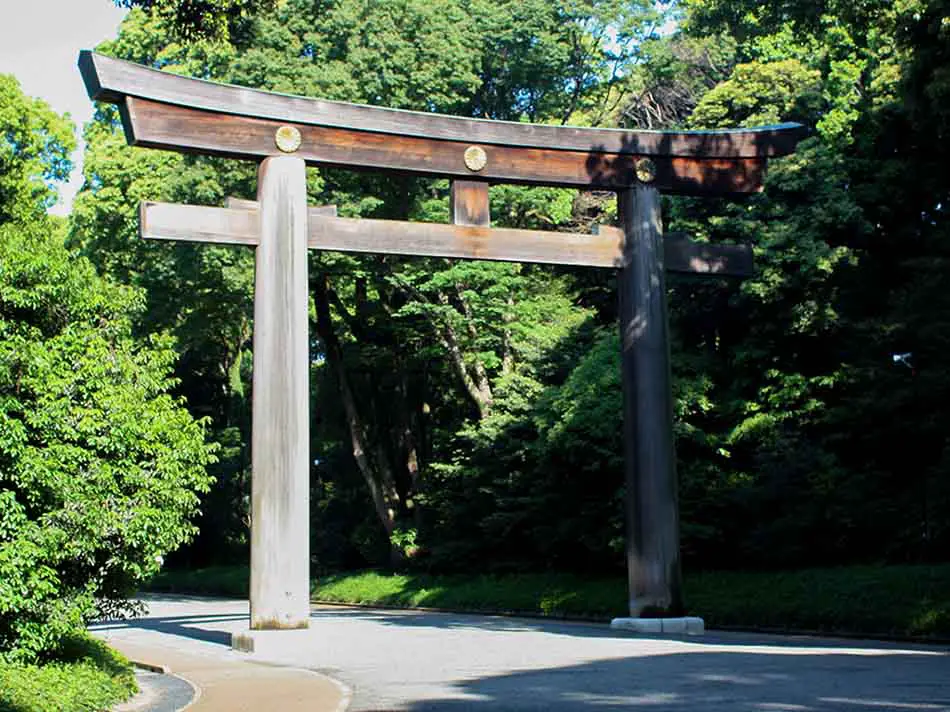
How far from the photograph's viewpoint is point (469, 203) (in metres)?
16.7

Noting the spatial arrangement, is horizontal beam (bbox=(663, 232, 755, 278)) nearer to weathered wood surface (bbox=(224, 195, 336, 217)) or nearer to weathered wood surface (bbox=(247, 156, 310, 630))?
weathered wood surface (bbox=(224, 195, 336, 217))

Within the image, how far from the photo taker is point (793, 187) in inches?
919

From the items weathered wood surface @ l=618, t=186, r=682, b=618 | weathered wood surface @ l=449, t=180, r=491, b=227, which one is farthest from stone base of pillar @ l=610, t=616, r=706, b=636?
weathered wood surface @ l=449, t=180, r=491, b=227

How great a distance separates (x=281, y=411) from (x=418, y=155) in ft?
13.6

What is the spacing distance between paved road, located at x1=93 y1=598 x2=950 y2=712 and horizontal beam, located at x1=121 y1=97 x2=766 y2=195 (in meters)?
6.30

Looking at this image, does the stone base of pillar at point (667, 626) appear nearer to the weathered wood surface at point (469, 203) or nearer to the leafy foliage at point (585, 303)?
the leafy foliage at point (585, 303)

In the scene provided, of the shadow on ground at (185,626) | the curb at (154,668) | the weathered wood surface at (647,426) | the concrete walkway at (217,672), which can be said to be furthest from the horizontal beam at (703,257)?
the curb at (154,668)

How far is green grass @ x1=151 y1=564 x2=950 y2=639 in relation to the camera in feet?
53.3

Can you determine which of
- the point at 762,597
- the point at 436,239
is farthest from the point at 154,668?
the point at 762,597

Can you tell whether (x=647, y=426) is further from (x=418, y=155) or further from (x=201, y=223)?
(x=201, y=223)

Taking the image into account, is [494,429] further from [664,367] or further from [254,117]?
[254,117]

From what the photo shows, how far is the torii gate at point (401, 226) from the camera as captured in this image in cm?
1467

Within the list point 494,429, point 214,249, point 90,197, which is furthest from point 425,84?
point 90,197

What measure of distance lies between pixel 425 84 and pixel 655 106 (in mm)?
7920
